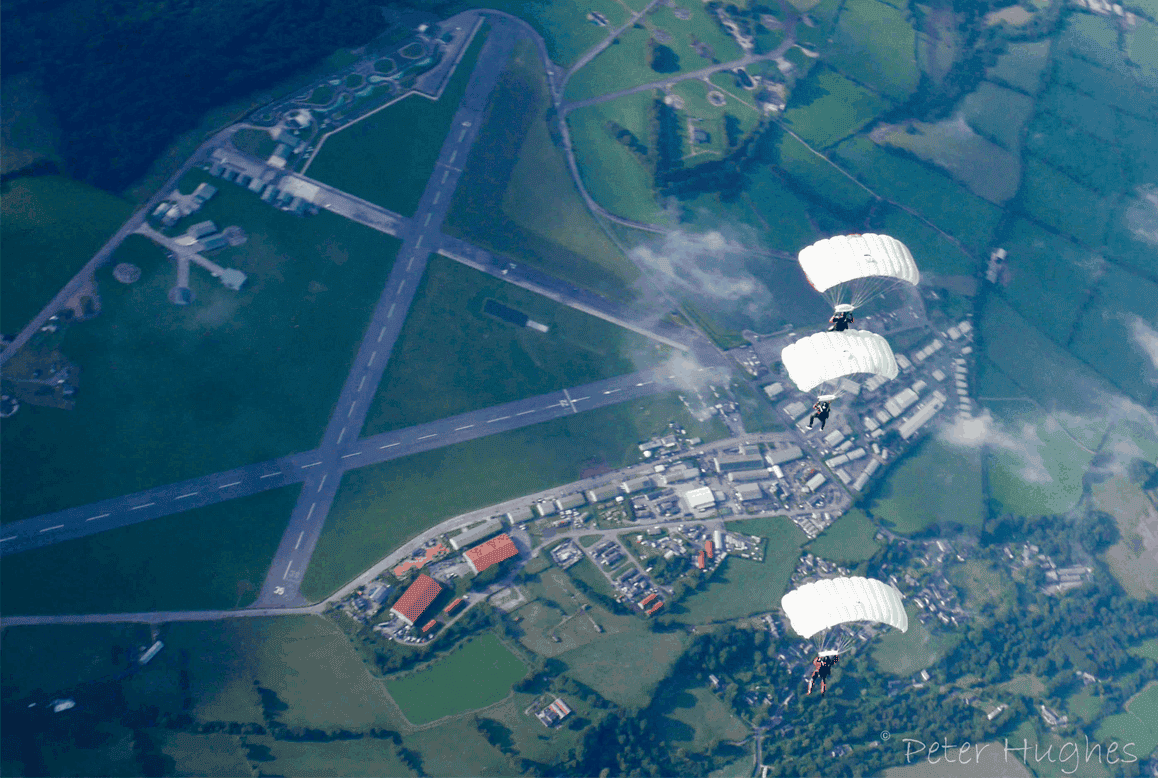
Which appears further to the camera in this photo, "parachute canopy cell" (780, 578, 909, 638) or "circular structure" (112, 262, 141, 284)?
"circular structure" (112, 262, 141, 284)

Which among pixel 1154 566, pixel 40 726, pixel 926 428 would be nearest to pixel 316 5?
pixel 40 726

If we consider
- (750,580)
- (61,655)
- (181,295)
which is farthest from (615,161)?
(61,655)

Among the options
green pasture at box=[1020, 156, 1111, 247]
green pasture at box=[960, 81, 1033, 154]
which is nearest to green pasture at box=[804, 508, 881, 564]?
green pasture at box=[1020, 156, 1111, 247]

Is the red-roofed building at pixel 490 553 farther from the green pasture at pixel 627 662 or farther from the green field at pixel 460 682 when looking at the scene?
the green pasture at pixel 627 662

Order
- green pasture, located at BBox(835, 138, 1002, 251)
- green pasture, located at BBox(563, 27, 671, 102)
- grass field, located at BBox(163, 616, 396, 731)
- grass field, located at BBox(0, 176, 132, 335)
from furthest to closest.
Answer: green pasture, located at BBox(835, 138, 1002, 251) < green pasture, located at BBox(563, 27, 671, 102) < grass field, located at BBox(0, 176, 132, 335) < grass field, located at BBox(163, 616, 396, 731)

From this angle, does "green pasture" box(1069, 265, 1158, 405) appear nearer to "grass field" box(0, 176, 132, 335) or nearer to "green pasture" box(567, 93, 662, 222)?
"green pasture" box(567, 93, 662, 222)

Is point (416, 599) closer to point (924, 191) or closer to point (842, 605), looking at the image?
point (842, 605)
